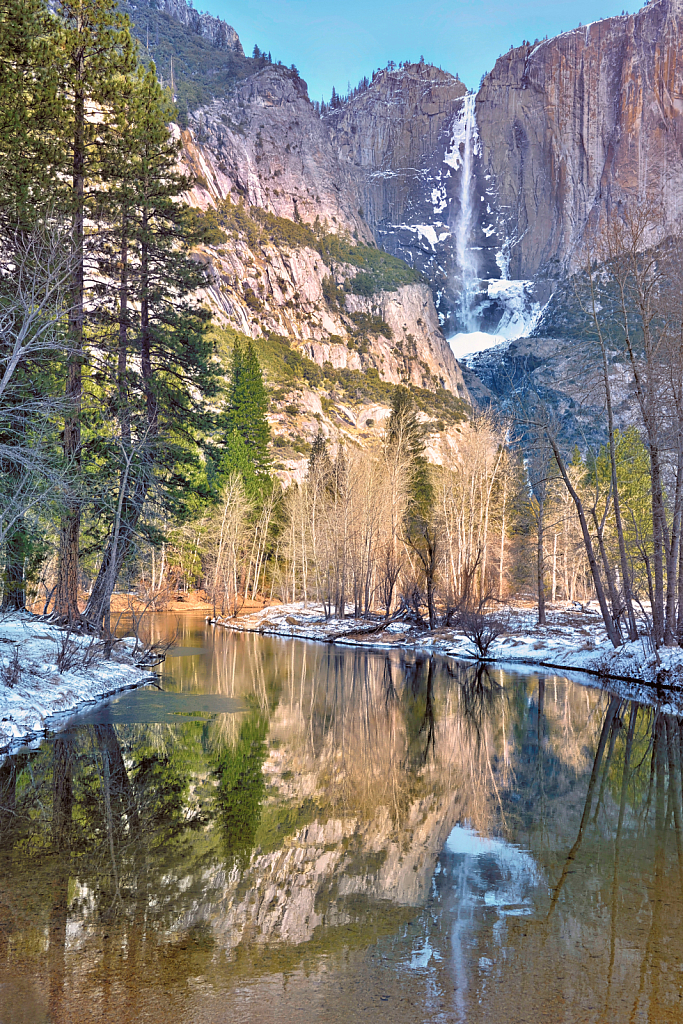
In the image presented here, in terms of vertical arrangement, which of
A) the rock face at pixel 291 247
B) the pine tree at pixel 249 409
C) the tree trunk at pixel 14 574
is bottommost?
the tree trunk at pixel 14 574

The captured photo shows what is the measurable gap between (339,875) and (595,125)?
20889 cm

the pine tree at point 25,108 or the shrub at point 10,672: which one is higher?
the pine tree at point 25,108

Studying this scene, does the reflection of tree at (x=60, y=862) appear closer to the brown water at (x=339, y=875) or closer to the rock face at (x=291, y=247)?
the brown water at (x=339, y=875)

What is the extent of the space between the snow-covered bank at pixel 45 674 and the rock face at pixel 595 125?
163813 mm

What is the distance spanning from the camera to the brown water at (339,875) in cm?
387

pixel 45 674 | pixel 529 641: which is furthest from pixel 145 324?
pixel 529 641

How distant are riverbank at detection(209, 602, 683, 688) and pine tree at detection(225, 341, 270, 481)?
2262 centimetres

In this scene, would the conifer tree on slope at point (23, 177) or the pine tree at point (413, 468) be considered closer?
the conifer tree on slope at point (23, 177)

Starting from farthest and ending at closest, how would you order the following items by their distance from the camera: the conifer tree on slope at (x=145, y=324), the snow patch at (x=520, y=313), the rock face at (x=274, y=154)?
the snow patch at (x=520, y=313) < the rock face at (x=274, y=154) < the conifer tree on slope at (x=145, y=324)

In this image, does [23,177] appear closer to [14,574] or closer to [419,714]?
[14,574]

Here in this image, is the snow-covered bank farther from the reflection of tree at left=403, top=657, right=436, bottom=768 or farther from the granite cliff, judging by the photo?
the granite cliff

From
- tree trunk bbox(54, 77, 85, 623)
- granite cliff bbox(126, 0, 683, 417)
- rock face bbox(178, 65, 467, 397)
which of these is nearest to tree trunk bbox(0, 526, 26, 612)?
tree trunk bbox(54, 77, 85, 623)

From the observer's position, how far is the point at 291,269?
449 feet

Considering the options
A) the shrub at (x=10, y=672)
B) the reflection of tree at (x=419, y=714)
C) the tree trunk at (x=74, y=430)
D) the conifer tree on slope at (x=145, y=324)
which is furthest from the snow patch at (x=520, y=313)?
the shrub at (x=10, y=672)
